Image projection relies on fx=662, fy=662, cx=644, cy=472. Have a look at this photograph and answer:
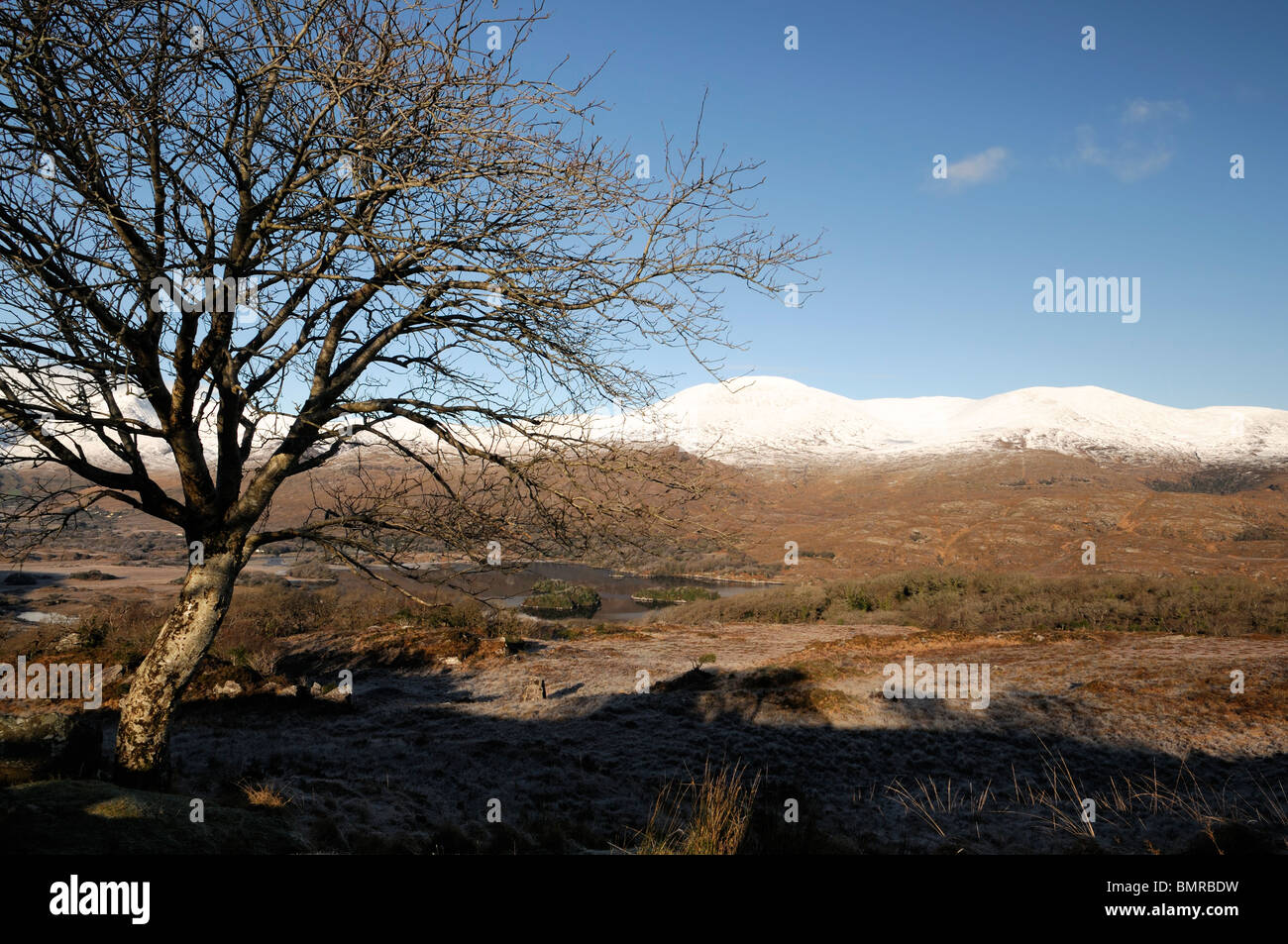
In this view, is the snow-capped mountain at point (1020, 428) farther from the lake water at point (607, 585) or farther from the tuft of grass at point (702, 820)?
the tuft of grass at point (702, 820)

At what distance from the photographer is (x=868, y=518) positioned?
43.5 meters

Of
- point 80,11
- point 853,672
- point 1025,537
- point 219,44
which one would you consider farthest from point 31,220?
point 1025,537

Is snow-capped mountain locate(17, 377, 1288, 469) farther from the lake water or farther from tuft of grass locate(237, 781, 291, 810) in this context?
tuft of grass locate(237, 781, 291, 810)

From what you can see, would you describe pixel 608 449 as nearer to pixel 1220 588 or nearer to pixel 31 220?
pixel 31 220

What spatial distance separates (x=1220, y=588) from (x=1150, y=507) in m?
22.3

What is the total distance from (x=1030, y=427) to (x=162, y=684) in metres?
85.6

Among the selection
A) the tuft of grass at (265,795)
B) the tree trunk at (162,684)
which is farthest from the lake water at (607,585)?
the tree trunk at (162,684)

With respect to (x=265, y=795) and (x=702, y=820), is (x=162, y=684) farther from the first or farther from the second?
(x=702, y=820)

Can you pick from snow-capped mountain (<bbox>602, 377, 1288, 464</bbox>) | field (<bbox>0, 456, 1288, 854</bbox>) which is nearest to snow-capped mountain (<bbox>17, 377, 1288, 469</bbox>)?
snow-capped mountain (<bbox>602, 377, 1288, 464</bbox>)

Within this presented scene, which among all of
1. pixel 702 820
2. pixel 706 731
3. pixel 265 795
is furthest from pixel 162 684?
pixel 706 731

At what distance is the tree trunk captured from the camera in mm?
4996

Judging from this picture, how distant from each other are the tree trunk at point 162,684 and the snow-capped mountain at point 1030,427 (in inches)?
1875

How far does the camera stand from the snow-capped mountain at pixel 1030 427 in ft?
214

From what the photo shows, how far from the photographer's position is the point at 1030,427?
75688 mm
